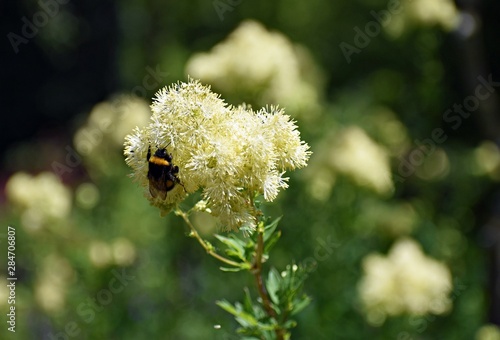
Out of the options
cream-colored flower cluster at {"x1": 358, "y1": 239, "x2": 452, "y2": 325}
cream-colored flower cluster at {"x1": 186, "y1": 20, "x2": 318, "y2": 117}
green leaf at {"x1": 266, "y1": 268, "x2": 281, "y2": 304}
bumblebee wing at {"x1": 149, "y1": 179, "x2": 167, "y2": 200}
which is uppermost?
bumblebee wing at {"x1": 149, "y1": 179, "x2": 167, "y2": 200}

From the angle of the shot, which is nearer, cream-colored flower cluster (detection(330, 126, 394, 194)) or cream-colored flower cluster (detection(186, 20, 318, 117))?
cream-colored flower cluster (detection(186, 20, 318, 117))

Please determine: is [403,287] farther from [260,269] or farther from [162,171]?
[162,171]

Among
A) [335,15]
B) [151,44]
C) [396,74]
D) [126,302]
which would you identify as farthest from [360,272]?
[151,44]

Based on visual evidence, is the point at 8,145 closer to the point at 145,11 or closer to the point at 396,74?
the point at 145,11
